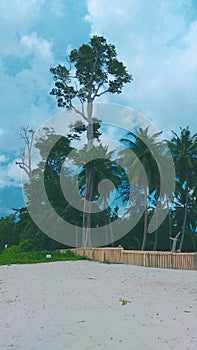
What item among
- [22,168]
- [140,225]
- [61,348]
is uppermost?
[22,168]

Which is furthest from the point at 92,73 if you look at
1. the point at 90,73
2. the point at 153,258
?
the point at 153,258

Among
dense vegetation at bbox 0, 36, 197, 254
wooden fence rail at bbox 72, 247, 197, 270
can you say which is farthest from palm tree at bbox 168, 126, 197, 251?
wooden fence rail at bbox 72, 247, 197, 270

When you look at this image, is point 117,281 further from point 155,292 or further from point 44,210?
point 44,210

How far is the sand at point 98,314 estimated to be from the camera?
5.07 metres

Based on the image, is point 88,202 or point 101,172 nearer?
point 88,202

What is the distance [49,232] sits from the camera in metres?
28.5

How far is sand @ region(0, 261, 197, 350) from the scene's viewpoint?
507cm

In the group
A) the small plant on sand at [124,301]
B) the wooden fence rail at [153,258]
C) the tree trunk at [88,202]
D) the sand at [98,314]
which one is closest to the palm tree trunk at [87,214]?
the tree trunk at [88,202]

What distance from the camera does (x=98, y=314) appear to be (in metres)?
6.51

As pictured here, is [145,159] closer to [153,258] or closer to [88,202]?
[88,202]

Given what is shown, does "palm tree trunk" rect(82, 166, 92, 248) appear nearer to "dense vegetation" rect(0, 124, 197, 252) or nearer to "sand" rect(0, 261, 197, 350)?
"dense vegetation" rect(0, 124, 197, 252)

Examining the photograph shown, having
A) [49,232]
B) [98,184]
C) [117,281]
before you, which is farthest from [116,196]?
[117,281]

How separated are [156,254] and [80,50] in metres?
18.4

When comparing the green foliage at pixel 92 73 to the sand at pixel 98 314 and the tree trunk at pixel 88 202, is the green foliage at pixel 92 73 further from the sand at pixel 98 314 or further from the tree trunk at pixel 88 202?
the sand at pixel 98 314
